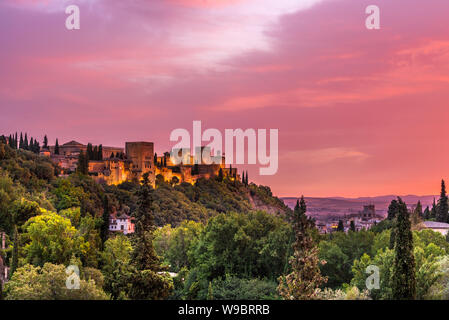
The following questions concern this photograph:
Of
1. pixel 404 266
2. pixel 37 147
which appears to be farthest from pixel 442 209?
pixel 37 147

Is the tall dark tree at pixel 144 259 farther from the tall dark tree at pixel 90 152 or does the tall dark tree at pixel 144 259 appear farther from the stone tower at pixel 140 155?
the stone tower at pixel 140 155

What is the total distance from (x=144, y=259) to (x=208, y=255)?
18555 mm

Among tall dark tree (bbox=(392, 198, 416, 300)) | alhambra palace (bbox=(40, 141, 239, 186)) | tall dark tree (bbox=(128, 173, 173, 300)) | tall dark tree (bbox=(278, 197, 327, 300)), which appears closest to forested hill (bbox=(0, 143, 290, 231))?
tall dark tree (bbox=(128, 173, 173, 300))

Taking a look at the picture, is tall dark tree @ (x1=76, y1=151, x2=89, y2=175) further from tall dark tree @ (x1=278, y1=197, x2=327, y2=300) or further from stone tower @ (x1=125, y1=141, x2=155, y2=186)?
tall dark tree @ (x1=278, y1=197, x2=327, y2=300)

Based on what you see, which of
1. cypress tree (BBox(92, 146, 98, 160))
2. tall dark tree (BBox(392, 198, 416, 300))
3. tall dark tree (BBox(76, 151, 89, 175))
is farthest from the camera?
cypress tree (BBox(92, 146, 98, 160))

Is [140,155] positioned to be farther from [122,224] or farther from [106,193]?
[122,224]

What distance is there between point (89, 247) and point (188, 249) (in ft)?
50.6

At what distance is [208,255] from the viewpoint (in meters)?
48.2

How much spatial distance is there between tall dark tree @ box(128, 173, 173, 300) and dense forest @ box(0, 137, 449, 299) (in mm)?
58

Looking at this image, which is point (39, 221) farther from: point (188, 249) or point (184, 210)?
point (184, 210)

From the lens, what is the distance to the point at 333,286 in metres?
42.4

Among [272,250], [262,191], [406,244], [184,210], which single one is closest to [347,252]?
[272,250]

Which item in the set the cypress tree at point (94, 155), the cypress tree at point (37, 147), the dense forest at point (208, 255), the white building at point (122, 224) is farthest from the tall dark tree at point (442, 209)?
the cypress tree at point (37, 147)

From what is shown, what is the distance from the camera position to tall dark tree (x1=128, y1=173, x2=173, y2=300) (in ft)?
97.2
